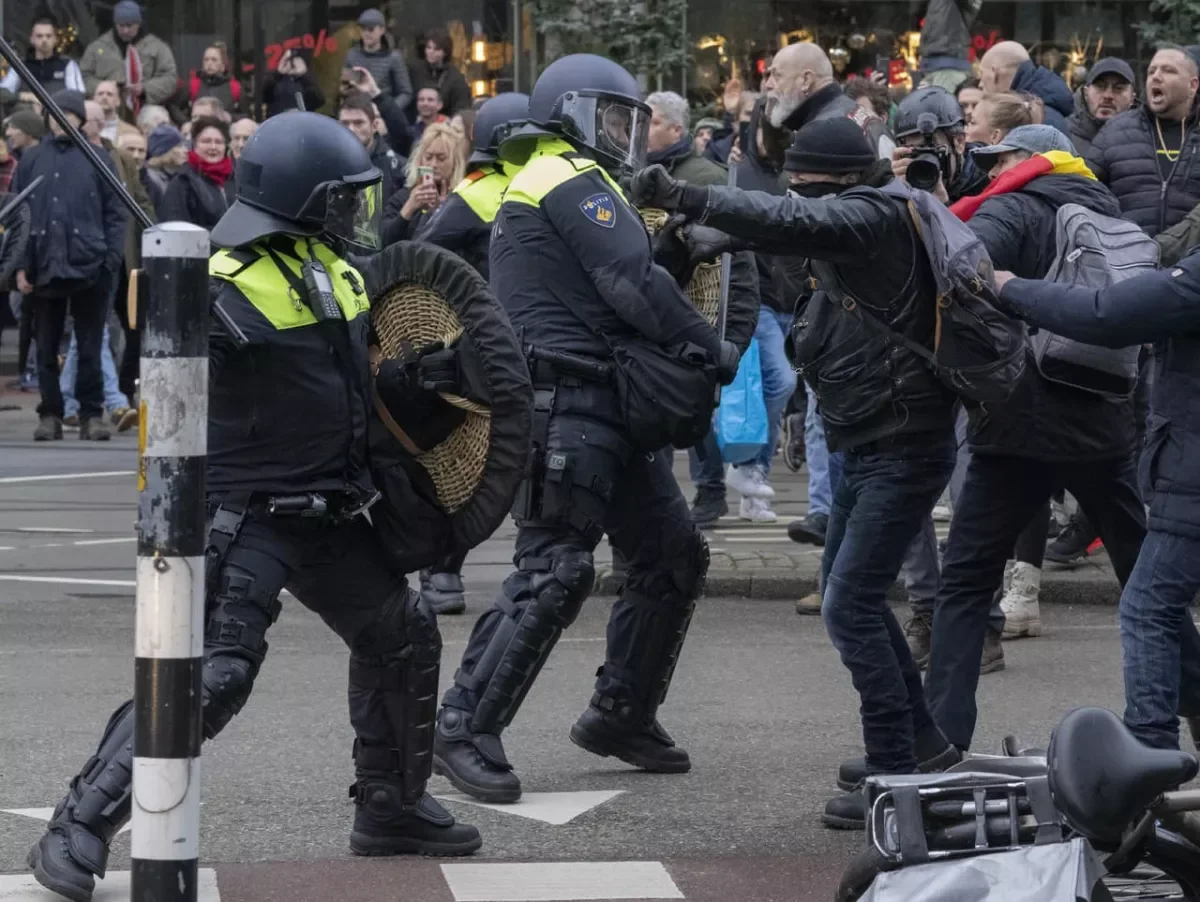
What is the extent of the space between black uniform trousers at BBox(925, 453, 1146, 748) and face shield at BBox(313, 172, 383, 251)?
6.35ft

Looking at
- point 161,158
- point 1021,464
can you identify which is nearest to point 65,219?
point 161,158

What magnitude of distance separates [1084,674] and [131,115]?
1369cm

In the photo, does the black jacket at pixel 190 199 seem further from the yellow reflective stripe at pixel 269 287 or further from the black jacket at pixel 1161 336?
the black jacket at pixel 1161 336

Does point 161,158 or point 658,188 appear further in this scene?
point 161,158

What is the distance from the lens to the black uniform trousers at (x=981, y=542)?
6.12 meters

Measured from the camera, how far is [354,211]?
16.9ft

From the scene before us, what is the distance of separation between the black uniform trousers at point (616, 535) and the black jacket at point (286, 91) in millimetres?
12852

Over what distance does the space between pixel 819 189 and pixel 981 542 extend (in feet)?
3.68

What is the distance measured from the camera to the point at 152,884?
394cm

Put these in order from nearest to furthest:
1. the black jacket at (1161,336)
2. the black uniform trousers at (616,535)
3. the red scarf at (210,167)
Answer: the black jacket at (1161,336), the black uniform trousers at (616,535), the red scarf at (210,167)

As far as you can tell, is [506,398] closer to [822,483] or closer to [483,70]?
[822,483]

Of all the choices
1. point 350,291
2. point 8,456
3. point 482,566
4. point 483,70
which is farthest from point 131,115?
point 350,291

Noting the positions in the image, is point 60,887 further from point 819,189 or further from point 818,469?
point 818,469

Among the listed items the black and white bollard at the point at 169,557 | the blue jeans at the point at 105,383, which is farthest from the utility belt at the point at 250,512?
the blue jeans at the point at 105,383
